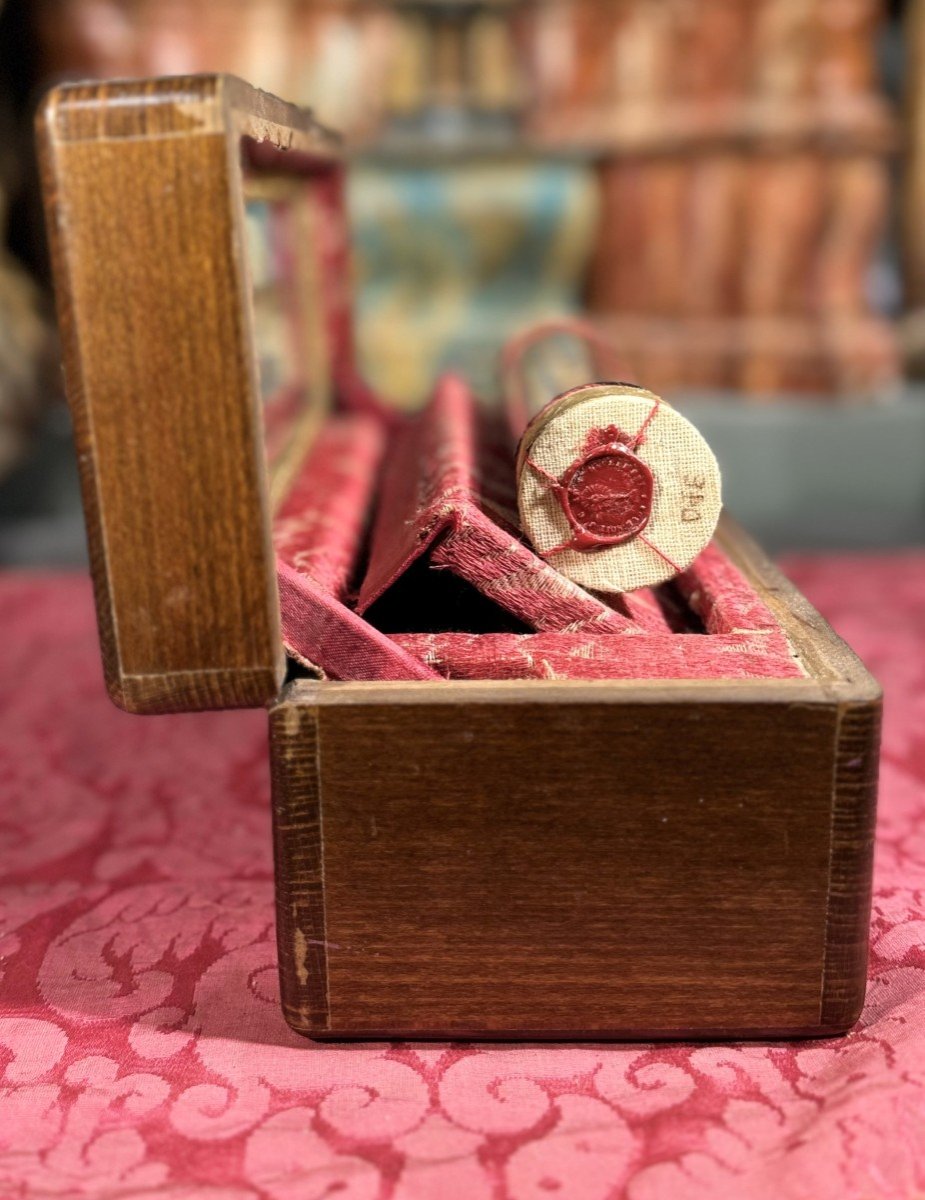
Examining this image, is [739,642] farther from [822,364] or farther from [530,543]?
[822,364]

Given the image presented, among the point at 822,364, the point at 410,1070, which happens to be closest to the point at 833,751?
the point at 410,1070

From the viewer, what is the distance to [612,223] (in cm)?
297

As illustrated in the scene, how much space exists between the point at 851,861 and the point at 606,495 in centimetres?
36

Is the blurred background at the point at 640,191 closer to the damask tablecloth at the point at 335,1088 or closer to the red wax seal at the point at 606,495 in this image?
the damask tablecloth at the point at 335,1088

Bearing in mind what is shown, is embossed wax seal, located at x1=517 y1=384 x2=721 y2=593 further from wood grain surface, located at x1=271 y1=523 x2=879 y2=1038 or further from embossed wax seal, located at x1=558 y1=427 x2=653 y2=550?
wood grain surface, located at x1=271 y1=523 x2=879 y2=1038

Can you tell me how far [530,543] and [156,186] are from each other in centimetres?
44

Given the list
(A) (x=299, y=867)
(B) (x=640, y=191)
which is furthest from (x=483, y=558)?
(B) (x=640, y=191)

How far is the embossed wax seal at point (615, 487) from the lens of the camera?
3.33 feet

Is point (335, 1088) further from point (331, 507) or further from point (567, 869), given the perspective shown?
point (331, 507)

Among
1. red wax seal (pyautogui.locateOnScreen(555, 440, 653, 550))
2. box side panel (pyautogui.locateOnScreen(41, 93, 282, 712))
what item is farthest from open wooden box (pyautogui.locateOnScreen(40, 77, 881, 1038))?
red wax seal (pyautogui.locateOnScreen(555, 440, 653, 550))

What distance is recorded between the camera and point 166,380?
2.82 feet

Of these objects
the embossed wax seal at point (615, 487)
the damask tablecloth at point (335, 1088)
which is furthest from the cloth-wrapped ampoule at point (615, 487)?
the damask tablecloth at point (335, 1088)

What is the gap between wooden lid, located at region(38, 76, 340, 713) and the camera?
816mm

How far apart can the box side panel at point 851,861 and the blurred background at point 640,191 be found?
200 centimetres
